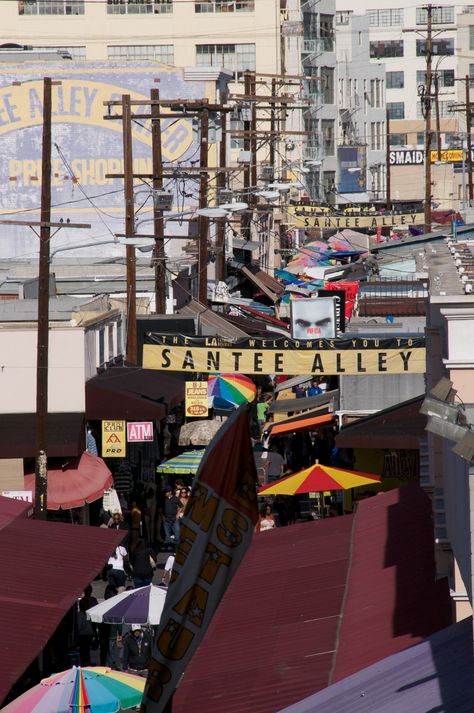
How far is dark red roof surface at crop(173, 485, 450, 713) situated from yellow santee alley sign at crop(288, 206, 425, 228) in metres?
51.3

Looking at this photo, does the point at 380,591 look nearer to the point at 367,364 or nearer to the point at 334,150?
the point at 367,364

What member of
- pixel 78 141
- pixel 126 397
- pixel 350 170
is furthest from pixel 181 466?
pixel 350 170

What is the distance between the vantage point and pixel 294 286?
55719mm

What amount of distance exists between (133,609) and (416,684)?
29.9 ft

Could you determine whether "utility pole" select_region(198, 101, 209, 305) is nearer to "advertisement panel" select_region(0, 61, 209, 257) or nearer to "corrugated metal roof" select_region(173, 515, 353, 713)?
"advertisement panel" select_region(0, 61, 209, 257)

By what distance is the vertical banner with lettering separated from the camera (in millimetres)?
7504

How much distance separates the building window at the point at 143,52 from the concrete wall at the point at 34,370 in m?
55.7

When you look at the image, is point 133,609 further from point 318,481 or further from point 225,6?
point 225,6

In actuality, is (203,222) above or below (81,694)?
above

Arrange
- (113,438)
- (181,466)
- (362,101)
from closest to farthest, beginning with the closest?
(113,438), (181,466), (362,101)

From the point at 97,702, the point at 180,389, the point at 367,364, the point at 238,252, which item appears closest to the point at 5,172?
the point at 238,252

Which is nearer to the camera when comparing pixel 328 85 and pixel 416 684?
pixel 416 684

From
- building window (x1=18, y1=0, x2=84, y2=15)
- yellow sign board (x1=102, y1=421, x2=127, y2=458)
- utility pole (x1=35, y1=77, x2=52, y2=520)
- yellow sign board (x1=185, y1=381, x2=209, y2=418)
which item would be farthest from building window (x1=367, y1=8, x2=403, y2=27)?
utility pole (x1=35, y1=77, x2=52, y2=520)

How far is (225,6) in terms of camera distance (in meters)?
79.1
